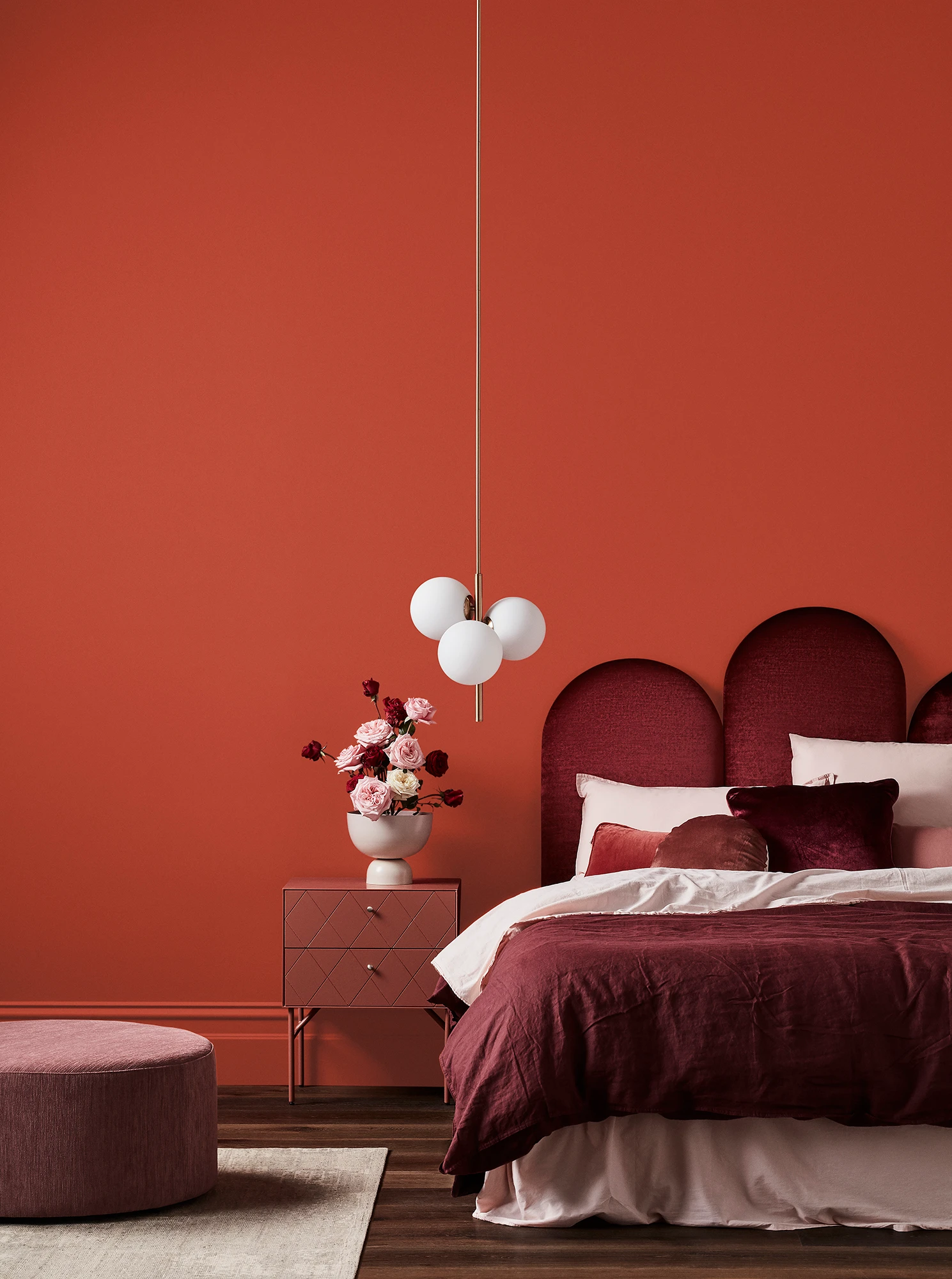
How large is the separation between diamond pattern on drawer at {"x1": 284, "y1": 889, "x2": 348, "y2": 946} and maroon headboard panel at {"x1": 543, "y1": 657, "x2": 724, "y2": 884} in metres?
0.83

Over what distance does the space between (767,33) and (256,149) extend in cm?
186

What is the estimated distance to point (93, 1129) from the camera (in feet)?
8.64

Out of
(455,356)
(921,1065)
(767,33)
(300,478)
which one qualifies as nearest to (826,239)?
(767,33)

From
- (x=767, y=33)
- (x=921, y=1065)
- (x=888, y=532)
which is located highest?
(x=767, y=33)

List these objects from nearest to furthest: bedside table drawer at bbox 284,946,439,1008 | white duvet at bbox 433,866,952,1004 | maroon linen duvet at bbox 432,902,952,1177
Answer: maroon linen duvet at bbox 432,902,952,1177
white duvet at bbox 433,866,952,1004
bedside table drawer at bbox 284,946,439,1008

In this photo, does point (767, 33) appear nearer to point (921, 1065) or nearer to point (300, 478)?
point (300, 478)

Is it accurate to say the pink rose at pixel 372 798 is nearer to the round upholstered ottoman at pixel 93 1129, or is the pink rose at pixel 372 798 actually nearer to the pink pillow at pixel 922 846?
the round upholstered ottoman at pixel 93 1129

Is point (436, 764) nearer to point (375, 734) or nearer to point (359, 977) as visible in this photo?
point (375, 734)

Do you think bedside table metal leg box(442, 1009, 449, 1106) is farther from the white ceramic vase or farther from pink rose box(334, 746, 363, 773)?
pink rose box(334, 746, 363, 773)

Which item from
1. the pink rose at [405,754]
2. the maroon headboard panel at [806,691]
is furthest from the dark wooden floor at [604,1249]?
the maroon headboard panel at [806,691]

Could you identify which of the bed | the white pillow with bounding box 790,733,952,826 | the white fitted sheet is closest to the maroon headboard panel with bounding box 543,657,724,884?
the white pillow with bounding box 790,733,952,826

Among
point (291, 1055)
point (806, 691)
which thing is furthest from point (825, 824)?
point (291, 1055)

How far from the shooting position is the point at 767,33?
175 inches

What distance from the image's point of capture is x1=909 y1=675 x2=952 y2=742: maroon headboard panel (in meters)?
4.25
